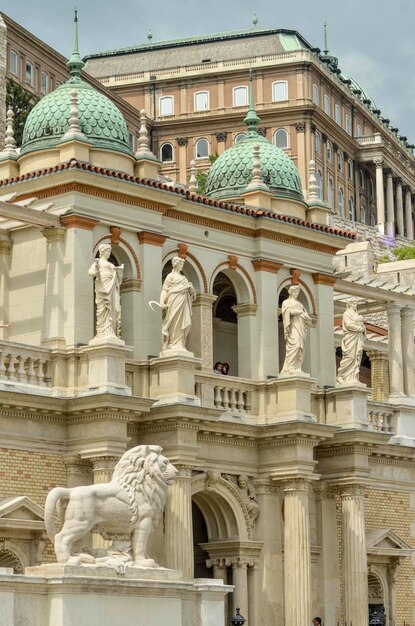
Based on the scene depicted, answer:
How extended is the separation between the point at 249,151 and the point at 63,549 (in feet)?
66.7

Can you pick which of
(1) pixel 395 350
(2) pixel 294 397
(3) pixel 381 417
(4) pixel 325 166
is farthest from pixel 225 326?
(4) pixel 325 166

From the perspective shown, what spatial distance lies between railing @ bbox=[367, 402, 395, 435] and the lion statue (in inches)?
642

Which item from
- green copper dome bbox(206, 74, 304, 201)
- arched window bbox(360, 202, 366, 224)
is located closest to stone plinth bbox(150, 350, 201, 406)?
green copper dome bbox(206, 74, 304, 201)

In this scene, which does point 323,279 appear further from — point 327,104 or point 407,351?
point 327,104

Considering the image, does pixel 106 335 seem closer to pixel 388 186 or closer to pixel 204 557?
pixel 204 557

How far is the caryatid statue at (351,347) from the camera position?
48219 mm

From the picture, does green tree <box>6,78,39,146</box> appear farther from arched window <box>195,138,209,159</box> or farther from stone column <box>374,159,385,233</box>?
stone column <box>374,159,385,233</box>

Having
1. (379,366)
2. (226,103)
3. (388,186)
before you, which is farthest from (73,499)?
(388,186)

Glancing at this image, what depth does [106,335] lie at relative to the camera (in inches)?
1655

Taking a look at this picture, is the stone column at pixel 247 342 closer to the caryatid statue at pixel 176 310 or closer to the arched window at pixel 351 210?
the caryatid statue at pixel 176 310

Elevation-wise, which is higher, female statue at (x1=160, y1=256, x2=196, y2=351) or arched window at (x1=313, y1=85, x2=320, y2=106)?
arched window at (x1=313, y1=85, x2=320, y2=106)

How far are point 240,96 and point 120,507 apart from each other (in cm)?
9683

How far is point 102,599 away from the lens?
32.1 meters

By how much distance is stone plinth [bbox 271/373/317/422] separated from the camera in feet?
151
